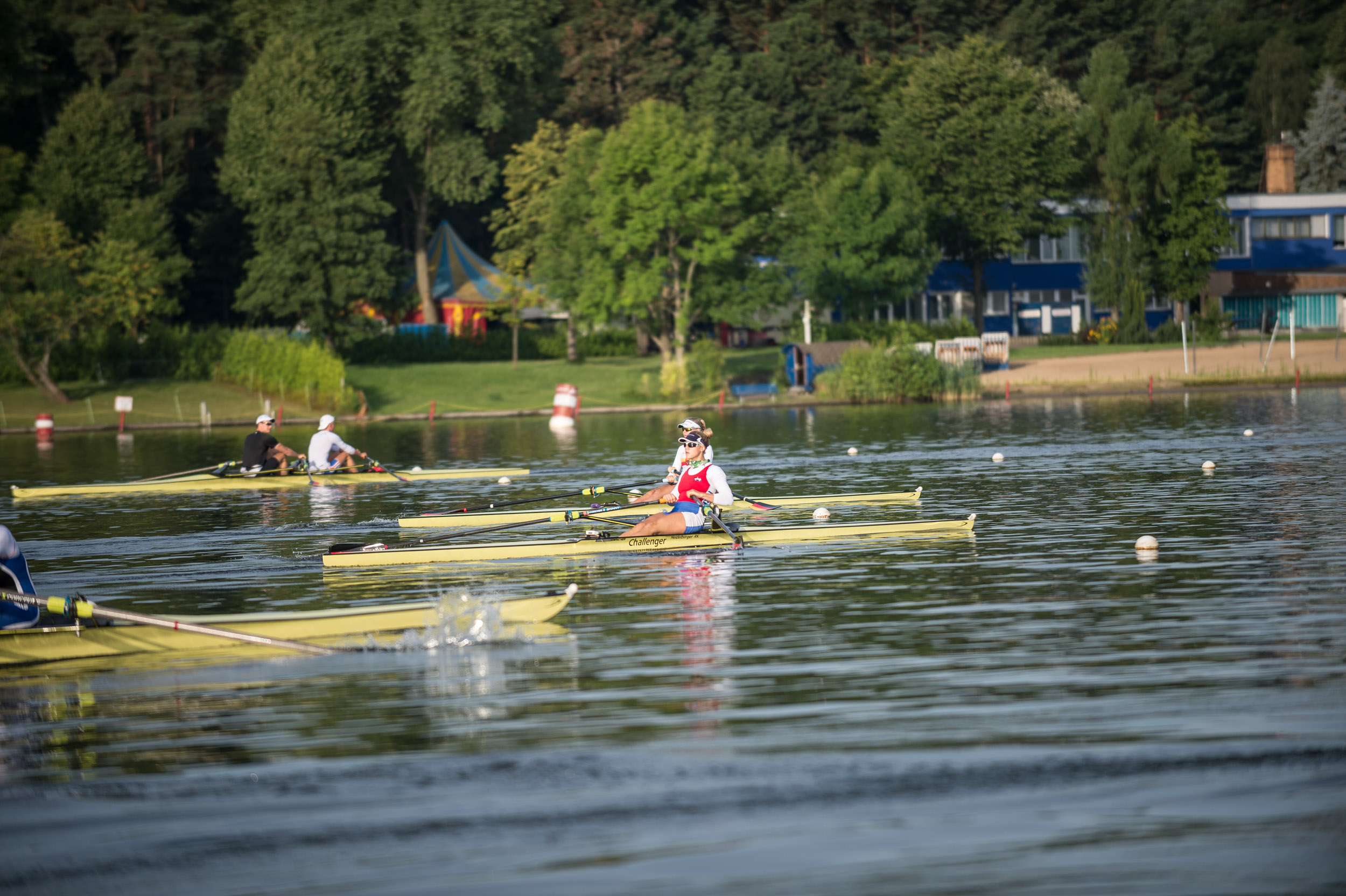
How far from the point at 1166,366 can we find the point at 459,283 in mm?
39702

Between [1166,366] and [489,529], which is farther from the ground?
[1166,366]

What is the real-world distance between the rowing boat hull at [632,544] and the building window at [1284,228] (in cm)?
7172

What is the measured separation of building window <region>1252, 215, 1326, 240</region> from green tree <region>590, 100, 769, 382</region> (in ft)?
123

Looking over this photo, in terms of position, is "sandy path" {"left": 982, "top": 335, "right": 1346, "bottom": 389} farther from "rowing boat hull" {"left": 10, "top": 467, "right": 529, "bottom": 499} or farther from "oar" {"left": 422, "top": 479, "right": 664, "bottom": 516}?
"oar" {"left": 422, "top": 479, "right": 664, "bottom": 516}

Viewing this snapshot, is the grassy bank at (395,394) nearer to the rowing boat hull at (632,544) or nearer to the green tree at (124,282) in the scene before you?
the green tree at (124,282)

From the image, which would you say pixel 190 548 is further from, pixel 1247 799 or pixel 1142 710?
pixel 1247 799

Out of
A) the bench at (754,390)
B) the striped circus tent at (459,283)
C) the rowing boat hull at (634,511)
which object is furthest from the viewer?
the striped circus tent at (459,283)

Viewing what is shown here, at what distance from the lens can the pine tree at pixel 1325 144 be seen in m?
97.3

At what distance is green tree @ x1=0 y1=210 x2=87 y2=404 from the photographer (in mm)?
53500

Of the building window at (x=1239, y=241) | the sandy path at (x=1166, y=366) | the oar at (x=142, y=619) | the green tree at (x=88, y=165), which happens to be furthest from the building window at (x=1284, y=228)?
the oar at (x=142, y=619)

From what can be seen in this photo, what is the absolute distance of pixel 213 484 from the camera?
2845 cm

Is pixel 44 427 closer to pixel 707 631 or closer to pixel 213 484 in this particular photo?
pixel 213 484

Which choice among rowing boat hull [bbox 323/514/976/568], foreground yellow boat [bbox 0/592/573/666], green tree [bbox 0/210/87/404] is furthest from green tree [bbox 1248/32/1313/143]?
foreground yellow boat [bbox 0/592/573/666]

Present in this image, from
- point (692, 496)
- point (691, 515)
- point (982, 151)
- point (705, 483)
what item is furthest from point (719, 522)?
point (982, 151)
